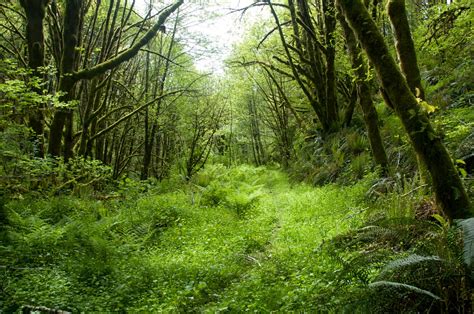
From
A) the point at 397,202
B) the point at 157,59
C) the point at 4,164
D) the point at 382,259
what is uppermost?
the point at 157,59

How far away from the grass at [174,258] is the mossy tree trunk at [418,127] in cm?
130

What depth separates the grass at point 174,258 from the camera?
390 cm

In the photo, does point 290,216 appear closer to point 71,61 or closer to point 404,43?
point 404,43

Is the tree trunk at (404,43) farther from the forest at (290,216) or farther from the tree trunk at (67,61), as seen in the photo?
the tree trunk at (67,61)

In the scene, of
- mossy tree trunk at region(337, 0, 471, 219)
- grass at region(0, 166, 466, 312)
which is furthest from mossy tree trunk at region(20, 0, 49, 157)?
mossy tree trunk at region(337, 0, 471, 219)

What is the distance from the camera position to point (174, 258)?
19.2 ft

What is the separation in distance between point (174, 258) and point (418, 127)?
412cm

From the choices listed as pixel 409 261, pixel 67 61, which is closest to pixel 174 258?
pixel 409 261

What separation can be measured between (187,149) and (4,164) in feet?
43.7

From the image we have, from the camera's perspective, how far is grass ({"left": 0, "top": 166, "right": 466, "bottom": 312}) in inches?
154

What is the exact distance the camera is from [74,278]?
15.2 feet

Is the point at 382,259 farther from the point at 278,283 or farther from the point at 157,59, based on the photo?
the point at 157,59

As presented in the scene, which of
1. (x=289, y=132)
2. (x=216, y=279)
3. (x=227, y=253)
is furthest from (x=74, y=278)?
(x=289, y=132)

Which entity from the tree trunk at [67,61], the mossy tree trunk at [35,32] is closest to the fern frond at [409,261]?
the tree trunk at [67,61]
